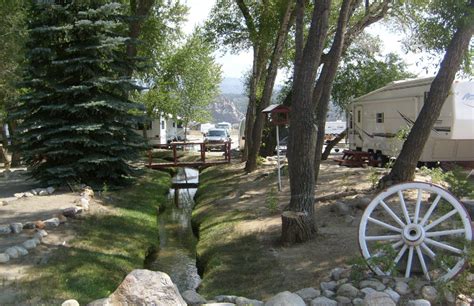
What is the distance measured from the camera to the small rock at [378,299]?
5.04 m

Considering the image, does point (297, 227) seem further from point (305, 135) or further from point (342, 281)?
point (342, 281)

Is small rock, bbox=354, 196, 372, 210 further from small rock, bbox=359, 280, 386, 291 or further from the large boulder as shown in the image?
the large boulder

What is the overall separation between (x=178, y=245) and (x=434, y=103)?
19.4 ft

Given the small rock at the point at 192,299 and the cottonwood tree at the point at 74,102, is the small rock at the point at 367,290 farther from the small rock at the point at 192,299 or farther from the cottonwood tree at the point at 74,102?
the cottonwood tree at the point at 74,102

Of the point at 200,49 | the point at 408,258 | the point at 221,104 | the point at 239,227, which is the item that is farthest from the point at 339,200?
the point at 221,104

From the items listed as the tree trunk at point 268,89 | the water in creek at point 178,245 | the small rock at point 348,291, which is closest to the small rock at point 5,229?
the water in creek at point 178,245

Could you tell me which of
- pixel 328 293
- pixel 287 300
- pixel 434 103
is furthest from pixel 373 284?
pixel 434 103

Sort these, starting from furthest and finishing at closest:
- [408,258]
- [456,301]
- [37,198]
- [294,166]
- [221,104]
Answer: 1. [221,104]
2. [37,198]
3. [294,166]
4. [408,258]
5. [456,301]

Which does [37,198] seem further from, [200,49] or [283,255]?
[200,49]

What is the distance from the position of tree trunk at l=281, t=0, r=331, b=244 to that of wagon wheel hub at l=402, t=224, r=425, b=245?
8.49ft

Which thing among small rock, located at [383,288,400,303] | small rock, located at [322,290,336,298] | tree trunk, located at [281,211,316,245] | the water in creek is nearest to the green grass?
the water in creek

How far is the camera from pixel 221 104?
138 meters

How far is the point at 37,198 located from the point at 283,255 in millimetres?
6952

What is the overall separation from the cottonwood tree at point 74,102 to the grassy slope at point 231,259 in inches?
135
